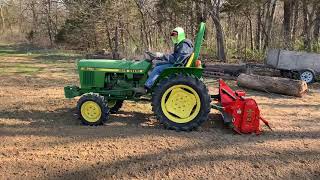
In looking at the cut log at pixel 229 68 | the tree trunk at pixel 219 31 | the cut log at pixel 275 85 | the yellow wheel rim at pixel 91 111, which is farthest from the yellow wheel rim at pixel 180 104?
the tree trunk at pixel 219 31

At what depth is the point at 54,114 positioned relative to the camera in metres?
7.02

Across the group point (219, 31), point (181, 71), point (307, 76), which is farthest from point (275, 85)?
point (219, 31)

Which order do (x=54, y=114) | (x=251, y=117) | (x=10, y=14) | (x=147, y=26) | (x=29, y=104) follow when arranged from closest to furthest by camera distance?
(x=251, y=117), (x=54, y=114), (x=29, y=104), (x=147, y=26), (x=10, y=14)

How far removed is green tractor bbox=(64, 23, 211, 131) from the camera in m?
5.91

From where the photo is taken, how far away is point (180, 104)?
236 inches

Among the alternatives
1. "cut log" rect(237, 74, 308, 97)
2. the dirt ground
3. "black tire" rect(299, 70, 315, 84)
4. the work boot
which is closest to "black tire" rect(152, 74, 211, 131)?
the dirt ground

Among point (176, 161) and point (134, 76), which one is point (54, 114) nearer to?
point (134, 76)

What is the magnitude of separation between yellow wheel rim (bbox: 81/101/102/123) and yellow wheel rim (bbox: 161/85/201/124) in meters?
1.04

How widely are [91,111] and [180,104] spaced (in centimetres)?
141

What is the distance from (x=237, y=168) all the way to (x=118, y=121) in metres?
2.50

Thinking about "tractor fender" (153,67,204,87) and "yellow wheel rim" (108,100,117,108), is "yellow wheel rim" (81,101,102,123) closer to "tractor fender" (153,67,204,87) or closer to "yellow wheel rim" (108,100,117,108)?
"yellow wheel rim" (108,100,117,108)

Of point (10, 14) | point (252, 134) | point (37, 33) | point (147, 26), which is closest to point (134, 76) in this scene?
point (252, 134)

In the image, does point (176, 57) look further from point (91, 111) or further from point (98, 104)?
point (91, 111)

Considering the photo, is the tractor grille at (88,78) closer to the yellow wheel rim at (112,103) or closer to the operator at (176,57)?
the yellow wheel rim at (112,103)
